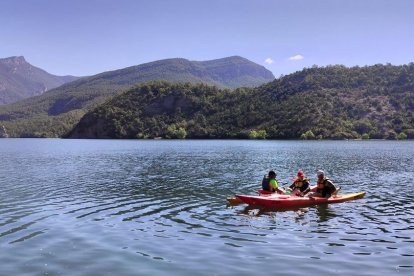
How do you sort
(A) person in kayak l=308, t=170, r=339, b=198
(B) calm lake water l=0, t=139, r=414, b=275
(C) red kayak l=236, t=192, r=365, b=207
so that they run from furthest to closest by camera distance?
(A) person in kayak l=308, t=170, r=339, b=198, (C) red kayak l=236, t=192, r=365, b=207, (B) calm lake water l=0, t=139, r=414, b=275

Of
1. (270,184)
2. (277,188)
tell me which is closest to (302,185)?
(277,188)

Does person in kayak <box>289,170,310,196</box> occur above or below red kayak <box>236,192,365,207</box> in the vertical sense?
above

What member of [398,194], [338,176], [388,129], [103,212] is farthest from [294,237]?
[388,129]

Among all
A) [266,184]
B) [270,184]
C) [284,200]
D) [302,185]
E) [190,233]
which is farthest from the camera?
[302,185]

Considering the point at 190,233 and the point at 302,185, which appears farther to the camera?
the point at 302,185

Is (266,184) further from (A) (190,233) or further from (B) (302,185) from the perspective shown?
(A) (190,233)

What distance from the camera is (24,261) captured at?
15.5 meters

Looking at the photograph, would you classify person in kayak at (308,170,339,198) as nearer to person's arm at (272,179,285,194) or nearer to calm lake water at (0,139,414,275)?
calm lake water at (0,139,414,275)

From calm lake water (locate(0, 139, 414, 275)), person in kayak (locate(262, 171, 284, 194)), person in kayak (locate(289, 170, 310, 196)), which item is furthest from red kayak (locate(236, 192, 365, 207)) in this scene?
person in kayak (locate(289, 170, 310, 196))

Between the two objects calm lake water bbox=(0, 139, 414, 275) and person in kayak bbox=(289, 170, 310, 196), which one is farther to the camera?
person in kayak bbox=(289, 170, 310, 196)

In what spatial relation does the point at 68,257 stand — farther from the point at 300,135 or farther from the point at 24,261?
the point at 300,135

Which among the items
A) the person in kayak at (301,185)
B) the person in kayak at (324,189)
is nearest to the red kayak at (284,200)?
the person in kayak at (324,189)

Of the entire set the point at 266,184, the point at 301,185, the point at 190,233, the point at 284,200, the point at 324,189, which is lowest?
the point at 190,233

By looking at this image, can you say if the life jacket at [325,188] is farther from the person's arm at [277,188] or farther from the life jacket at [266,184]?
the life jacket at [266,184]
